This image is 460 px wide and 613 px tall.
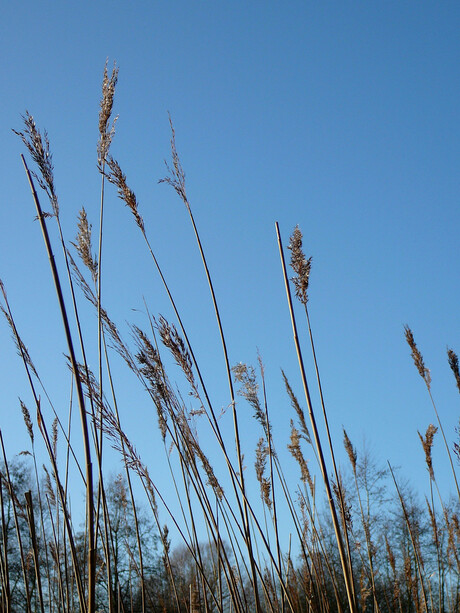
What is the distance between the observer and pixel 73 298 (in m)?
2.00

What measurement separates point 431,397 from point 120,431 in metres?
2.79

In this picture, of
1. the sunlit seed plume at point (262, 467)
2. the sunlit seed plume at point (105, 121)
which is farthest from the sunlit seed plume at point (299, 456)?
the sunlit seed plume at point (105, 121)

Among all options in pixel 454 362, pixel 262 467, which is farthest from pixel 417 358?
pixel 262 467

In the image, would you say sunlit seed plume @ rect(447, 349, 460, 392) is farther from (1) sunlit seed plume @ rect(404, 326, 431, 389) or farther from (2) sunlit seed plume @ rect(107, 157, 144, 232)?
(2) sunlit seed plume @ rect(107, 157, 144, 232)

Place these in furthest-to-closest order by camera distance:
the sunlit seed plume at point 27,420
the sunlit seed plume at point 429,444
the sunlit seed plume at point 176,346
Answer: the sunlit seed plume at point 429,444
the sunlit seed plume at point 27,420
the sunlit seed plume at point 176,346

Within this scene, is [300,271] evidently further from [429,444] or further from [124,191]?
[429,444]

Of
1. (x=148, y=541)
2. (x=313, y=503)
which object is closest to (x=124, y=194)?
(x=313, y=503)

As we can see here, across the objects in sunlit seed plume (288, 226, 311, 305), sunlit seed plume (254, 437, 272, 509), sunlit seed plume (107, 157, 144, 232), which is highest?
sunlit seed plume (107, 157, 144, 232)

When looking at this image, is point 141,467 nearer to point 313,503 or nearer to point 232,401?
point 232,401

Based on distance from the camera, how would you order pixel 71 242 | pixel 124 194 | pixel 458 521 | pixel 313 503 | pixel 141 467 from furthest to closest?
pixel 458 521, pixel 313 503, pixel 71 242, pixel 124 194, pixel 141 467

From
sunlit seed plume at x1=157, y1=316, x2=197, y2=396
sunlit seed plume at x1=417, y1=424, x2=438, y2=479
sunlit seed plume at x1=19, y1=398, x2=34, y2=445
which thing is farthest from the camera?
sunlit seed plume at x1=417, y1=424, x2=438, y2=479

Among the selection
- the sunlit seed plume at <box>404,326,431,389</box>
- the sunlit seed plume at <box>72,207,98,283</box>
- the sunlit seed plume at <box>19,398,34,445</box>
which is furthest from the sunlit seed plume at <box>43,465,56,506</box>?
the sunlit seed plume at <box>404,326,431,389</box>

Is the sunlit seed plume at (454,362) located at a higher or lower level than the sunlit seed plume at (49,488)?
higher

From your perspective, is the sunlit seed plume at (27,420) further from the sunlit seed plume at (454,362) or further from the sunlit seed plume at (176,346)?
the sunlit seed plume at (454,362)
